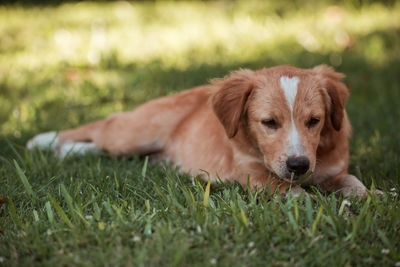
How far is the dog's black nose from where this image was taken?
328 cm

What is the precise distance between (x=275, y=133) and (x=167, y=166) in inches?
48.7

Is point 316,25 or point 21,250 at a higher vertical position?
point 316,25

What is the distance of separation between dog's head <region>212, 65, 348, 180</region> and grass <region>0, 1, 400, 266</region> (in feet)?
1.07

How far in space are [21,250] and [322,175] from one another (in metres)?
2.26

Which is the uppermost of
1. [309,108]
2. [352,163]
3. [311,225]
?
[309,108]

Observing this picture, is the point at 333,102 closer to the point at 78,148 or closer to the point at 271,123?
the point at 271,123

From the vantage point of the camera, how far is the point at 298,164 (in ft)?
10.8

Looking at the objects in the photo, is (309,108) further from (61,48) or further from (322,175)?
(61,48)

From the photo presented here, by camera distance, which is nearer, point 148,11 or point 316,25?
point 316,25

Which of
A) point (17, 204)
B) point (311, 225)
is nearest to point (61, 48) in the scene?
point (17, 204)

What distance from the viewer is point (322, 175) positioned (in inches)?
149

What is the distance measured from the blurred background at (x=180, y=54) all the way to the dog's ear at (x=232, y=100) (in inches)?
53.3

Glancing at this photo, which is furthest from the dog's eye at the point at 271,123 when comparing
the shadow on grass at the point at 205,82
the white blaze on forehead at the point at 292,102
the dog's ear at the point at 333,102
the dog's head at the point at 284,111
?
the shadow on grass at the point at 205,82

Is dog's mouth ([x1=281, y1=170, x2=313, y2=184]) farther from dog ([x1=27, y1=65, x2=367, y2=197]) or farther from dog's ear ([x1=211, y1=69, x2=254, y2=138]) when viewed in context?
dog's ear ([x1=211, y1=69, x2=254, y2=138])
